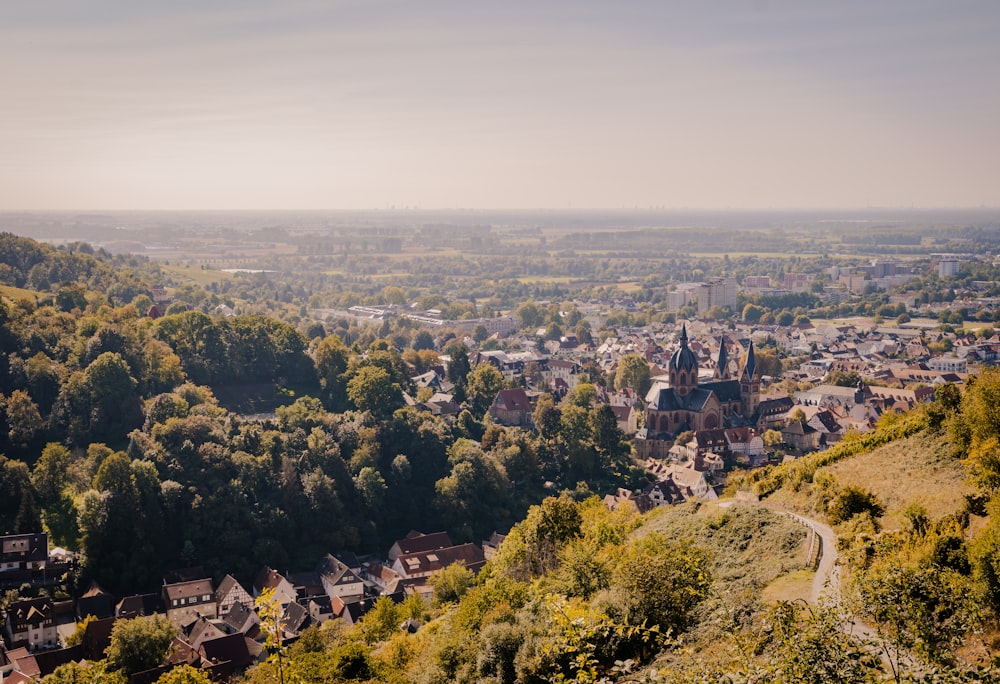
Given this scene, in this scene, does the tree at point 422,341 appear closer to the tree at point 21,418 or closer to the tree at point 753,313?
the tree at point 753,313

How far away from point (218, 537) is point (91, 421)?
48.1 feet

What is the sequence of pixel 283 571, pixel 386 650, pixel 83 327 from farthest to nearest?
pixel 83 327 < pixel 283 571 < pixel 386 650

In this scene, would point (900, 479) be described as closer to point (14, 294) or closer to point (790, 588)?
point (790, 588)

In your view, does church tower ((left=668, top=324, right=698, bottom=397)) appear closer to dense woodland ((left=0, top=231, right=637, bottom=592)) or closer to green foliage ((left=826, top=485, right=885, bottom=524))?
dense woodland ((left=0, top=231, right=637, bottom=592))

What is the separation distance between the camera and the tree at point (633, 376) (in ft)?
301

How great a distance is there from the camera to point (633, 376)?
304 ft

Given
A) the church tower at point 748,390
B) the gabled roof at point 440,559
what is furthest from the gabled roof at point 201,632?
the church tower at point 748,390

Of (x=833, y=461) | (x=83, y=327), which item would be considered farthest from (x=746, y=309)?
(x=833, y=461)

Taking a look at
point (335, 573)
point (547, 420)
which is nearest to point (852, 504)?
point (335, 573)

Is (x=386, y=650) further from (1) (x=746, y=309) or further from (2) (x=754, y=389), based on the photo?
(1) (x=746, y=309)

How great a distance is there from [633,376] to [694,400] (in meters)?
17.4

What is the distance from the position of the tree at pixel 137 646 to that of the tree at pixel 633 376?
59.6 metres

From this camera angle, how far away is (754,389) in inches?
3155

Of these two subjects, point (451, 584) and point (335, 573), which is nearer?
point (451, 584)
